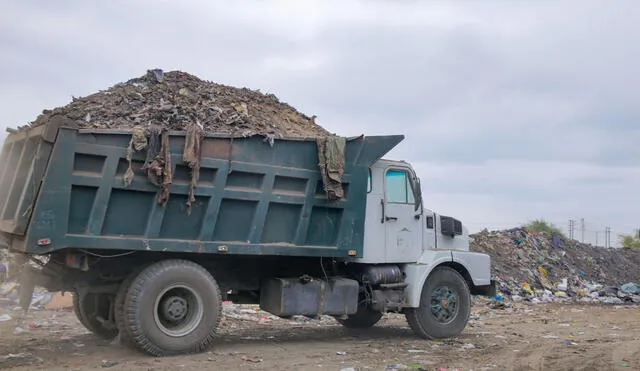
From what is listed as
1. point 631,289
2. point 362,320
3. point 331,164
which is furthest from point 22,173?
point 631,289

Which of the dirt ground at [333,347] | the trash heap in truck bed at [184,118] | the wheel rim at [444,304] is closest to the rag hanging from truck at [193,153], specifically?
the trash heap in truck bed at [184,118]

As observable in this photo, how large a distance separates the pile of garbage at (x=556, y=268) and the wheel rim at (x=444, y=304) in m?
6.78

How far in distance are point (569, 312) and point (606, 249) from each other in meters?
11.7

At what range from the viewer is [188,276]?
7047mm

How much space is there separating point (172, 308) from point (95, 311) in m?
1.31

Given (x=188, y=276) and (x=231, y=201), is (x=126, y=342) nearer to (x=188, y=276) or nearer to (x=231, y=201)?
(x=188, y=276)

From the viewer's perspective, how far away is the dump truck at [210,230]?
21.2 feet

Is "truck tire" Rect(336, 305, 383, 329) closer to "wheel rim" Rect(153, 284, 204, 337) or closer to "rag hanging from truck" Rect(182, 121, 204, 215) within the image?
"wheel rim" Rect(153, 284, 204, 337)

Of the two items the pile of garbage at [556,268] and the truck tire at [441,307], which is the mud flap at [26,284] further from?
the pile of garbage at [556,268]

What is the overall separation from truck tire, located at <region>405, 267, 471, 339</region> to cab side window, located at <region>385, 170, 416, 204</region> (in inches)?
44.1

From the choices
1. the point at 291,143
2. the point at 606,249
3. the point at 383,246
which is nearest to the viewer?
the point at 291,143

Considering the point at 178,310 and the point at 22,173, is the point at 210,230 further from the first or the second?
the point at 22,173

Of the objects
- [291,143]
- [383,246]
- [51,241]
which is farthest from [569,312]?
[51,241]

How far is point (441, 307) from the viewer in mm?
9023
